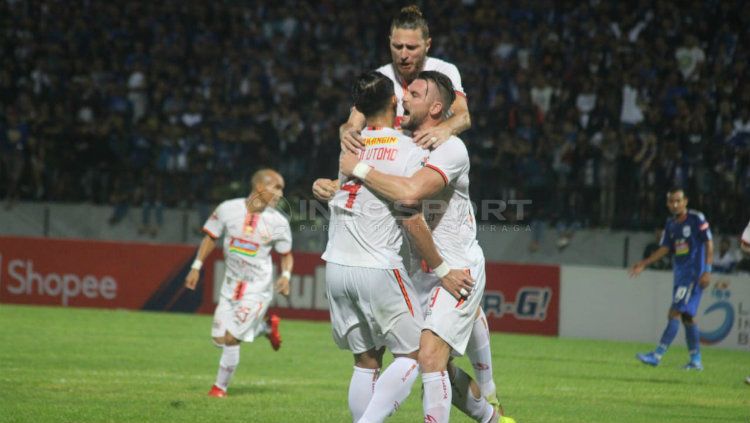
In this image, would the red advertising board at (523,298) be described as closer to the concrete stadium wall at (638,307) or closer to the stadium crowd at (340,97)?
the concrete stadium wall at (638,307)

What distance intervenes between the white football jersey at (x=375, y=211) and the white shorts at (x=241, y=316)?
4757 mm

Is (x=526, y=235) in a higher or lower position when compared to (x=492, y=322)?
higher

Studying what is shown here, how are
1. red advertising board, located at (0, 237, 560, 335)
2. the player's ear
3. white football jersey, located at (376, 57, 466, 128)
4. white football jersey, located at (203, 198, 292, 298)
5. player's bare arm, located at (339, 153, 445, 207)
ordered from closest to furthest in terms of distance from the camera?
→ player's bare arm, located at (339, 153, 445, 207) < the player's ear < white football jersey, located at (376, 57, 466, 128) < white football jersey, located at (203, 198, 292, 298) < red advertising board, located at (0, 237, 560, 335)

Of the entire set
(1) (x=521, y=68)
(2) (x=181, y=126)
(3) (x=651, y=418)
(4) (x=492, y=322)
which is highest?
(1) (x=521, y=68)

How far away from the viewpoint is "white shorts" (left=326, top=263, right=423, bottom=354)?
7340mm

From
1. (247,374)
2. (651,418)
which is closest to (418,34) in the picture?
(651,418)

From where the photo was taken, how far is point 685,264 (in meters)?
16.4

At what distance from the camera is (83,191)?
22938 millimetres

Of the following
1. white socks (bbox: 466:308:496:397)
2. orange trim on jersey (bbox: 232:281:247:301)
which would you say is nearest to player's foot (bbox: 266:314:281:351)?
orange trim on jersey (bbox: 232:281:247:301)

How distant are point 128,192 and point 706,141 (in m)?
10.8

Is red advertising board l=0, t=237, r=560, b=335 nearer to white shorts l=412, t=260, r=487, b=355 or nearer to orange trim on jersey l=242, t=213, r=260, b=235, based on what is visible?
orange trim on jersey l=242, t=213, r=260, b=235

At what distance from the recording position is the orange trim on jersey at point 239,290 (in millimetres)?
12320

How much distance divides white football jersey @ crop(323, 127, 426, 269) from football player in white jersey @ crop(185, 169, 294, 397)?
4.73 meters

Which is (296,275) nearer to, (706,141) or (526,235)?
(526,235)
